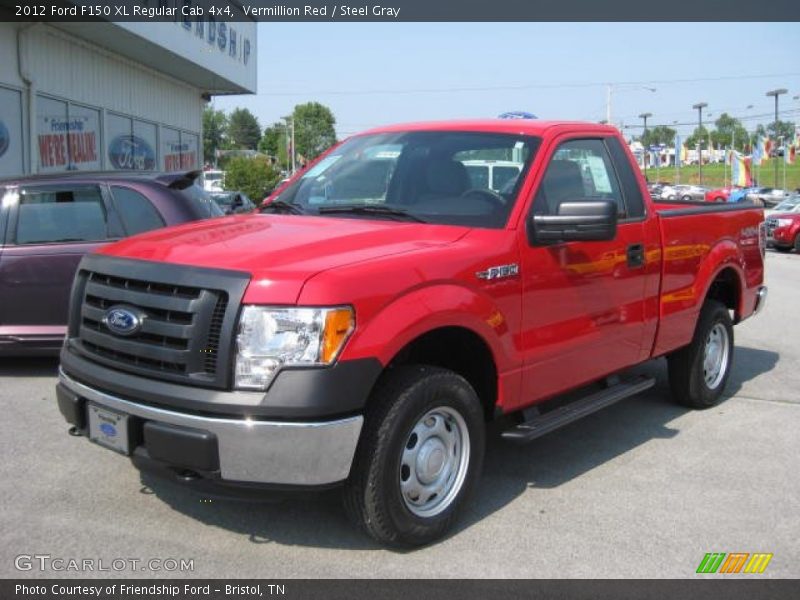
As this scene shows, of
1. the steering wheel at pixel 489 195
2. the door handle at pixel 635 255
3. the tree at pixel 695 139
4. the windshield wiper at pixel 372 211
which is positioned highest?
the tree at pixel 695 139

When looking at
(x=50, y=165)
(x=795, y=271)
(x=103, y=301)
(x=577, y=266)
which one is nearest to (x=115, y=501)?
(x=103, y=301)

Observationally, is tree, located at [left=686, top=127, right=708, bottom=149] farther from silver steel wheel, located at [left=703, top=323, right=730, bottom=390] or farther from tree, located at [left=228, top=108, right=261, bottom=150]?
silver steel wheel, located at [left=703, top=323, right=730, bottom=390]

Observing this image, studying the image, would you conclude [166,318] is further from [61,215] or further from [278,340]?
[61,215]

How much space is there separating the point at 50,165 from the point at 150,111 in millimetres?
5065

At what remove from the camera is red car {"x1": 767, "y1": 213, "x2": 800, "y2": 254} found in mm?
21266

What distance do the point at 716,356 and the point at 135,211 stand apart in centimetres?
481

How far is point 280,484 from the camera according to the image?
10.6 ft

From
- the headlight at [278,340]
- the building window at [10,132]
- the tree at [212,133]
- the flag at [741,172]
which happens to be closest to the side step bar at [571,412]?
the headlight at [278,340]

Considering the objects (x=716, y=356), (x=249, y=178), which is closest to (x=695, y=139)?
(x=249, y=178)

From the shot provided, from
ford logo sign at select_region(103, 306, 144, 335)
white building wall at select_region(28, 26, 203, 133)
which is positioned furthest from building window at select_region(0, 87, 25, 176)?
ford logo sign at select_region(103, 306, 144, 335)

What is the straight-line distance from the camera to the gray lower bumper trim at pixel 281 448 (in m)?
3.15

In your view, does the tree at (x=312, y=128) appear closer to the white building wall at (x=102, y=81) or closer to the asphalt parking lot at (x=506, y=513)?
the white building wall at (x=102, y=81)

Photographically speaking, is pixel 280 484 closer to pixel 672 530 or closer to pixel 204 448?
pixel 204 448

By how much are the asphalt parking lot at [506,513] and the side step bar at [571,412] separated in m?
0.41
